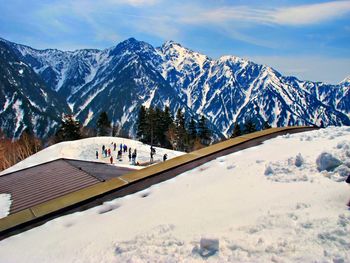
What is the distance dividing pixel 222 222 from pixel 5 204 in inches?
373

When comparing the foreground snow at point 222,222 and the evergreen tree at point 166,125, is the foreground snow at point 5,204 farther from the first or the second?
the evergreen tree at point 166,125

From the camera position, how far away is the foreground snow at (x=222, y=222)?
11.1 ft

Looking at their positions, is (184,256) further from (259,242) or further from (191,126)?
(191,126)

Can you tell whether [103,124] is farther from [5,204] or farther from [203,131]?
[5,204]

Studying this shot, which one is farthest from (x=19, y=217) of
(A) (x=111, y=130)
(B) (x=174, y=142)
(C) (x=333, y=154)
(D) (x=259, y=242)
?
(A) (x=111, y=130)

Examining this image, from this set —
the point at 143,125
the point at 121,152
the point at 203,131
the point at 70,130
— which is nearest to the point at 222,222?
the point at 121,152

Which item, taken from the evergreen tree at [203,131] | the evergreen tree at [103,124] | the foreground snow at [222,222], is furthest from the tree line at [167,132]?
the foreground snow at [222,222]

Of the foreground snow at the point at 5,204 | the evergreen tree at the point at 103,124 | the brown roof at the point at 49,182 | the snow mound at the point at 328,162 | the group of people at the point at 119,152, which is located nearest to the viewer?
the snow mound at the point at 328,162

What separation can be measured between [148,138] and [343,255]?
218 ft

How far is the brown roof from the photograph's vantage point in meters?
11.5

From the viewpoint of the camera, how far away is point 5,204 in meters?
11.2

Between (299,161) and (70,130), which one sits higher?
(70,130)

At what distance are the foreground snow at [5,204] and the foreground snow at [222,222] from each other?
5870mm

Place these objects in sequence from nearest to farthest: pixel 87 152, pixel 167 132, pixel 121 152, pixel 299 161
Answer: pixel 299 161 → pixel 121 152 → pixel 87 152 → pixel 167 132
